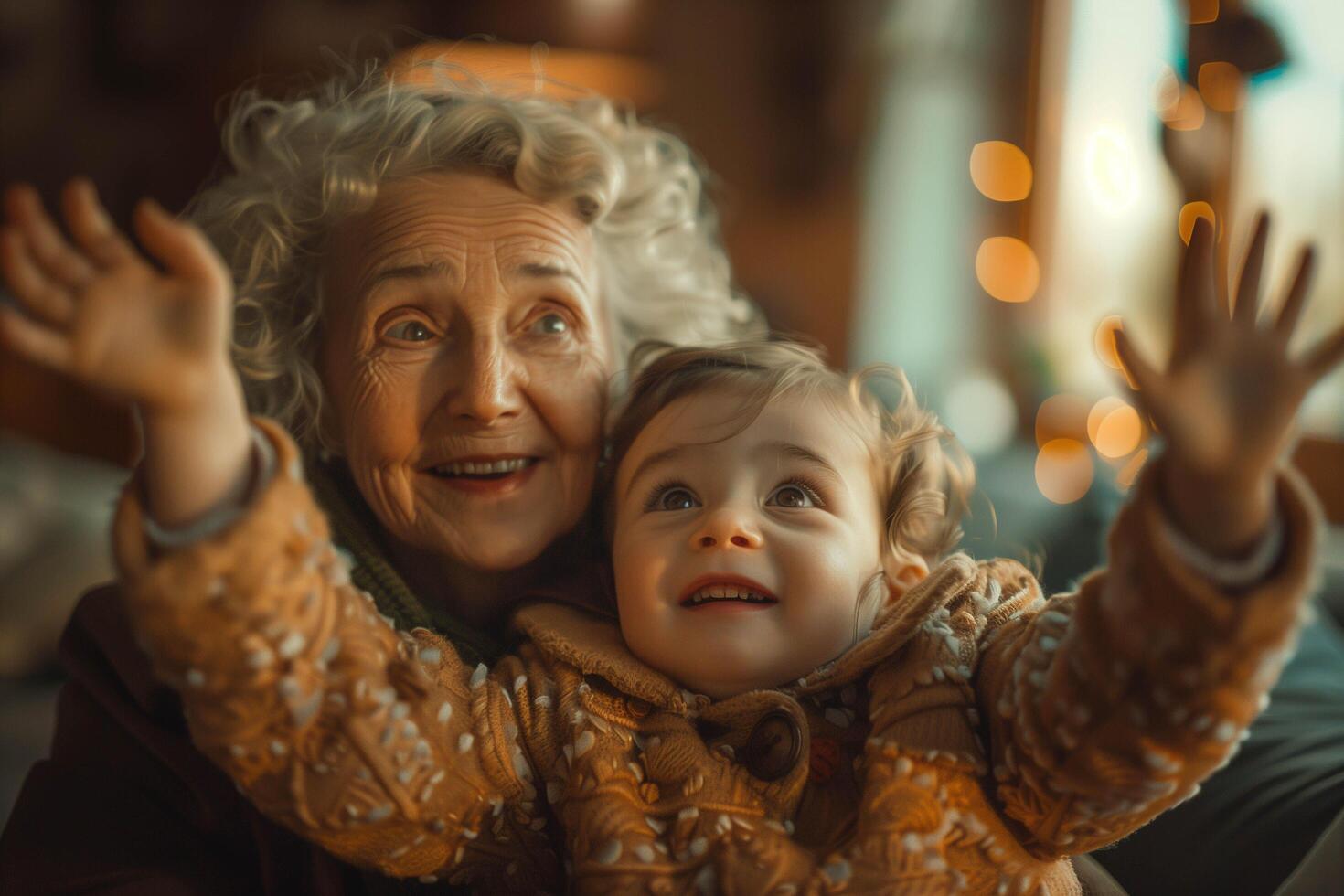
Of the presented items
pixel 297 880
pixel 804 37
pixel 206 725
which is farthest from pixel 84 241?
pixel 804 37

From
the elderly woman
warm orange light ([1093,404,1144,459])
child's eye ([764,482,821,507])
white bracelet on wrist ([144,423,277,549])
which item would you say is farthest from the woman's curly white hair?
warm orange light ([1093,404,1144,459])

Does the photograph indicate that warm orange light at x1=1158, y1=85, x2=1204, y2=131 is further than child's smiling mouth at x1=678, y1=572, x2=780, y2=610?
Yes

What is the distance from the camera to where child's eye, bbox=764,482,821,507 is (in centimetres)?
104

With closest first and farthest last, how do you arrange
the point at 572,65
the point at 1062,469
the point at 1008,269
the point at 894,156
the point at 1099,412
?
the point at 1062,469
the point at 1099,412
the point at 572,65
the point at 1008,269
the point at 894,156

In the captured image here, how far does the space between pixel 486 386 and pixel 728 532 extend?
35cm

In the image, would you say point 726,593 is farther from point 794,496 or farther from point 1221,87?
point 1221,87

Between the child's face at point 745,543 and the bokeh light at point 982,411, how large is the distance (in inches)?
100

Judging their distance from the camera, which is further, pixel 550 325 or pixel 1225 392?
pixel 550 325

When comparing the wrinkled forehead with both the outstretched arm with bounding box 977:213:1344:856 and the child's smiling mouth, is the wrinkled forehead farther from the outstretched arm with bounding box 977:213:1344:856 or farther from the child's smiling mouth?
the outstretched arm with bounding box 977:213:1344:856

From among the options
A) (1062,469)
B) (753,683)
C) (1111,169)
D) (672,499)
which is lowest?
(1062,469)

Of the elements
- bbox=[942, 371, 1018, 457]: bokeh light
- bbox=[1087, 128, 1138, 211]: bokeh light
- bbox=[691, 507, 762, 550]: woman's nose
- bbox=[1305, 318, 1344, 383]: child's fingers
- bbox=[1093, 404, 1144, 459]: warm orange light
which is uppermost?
bbox=[1305, 318, 1344, 383]: child's fingers

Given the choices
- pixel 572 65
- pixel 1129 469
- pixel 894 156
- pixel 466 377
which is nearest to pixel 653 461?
pixel 466 377

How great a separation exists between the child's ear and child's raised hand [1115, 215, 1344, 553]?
42cm

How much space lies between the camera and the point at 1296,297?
0.70 meters
